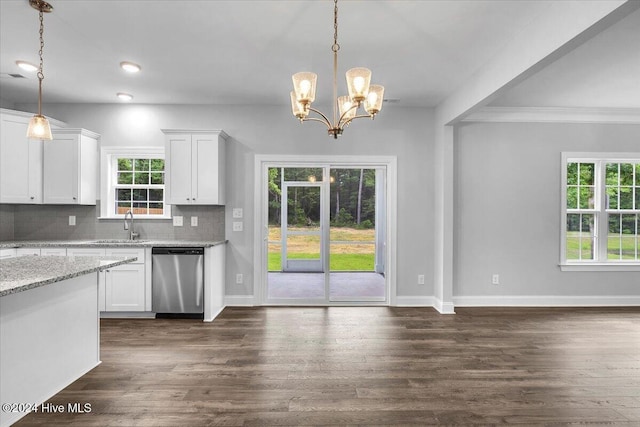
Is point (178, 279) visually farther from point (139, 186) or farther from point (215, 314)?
point (139, 186)

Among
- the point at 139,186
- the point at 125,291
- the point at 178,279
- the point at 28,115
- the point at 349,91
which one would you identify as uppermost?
the point at 28,115

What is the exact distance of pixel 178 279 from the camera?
164 inches

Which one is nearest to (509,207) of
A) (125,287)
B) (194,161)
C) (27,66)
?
(194,161)

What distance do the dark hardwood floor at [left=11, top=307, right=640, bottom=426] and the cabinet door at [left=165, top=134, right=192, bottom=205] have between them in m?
1.56

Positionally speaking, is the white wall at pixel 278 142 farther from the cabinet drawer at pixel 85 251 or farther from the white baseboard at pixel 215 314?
the cabinet drawer at pixel 85 251

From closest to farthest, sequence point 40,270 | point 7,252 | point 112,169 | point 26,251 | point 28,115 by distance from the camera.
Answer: point 40,270
point 7,252
point 26,251
point 28,115
point 112,169

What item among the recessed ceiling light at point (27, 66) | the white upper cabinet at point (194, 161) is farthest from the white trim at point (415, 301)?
the recessed ceiling light at point (27, 66)

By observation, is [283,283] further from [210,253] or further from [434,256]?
[434,256]

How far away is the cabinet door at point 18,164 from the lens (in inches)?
162

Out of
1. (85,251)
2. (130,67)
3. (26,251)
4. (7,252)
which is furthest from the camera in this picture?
(85,251)

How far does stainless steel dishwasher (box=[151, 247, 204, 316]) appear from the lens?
416 cm

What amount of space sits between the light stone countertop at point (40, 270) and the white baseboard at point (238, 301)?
2234 mm

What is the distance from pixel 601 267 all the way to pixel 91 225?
697 cm

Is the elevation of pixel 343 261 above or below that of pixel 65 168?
below
